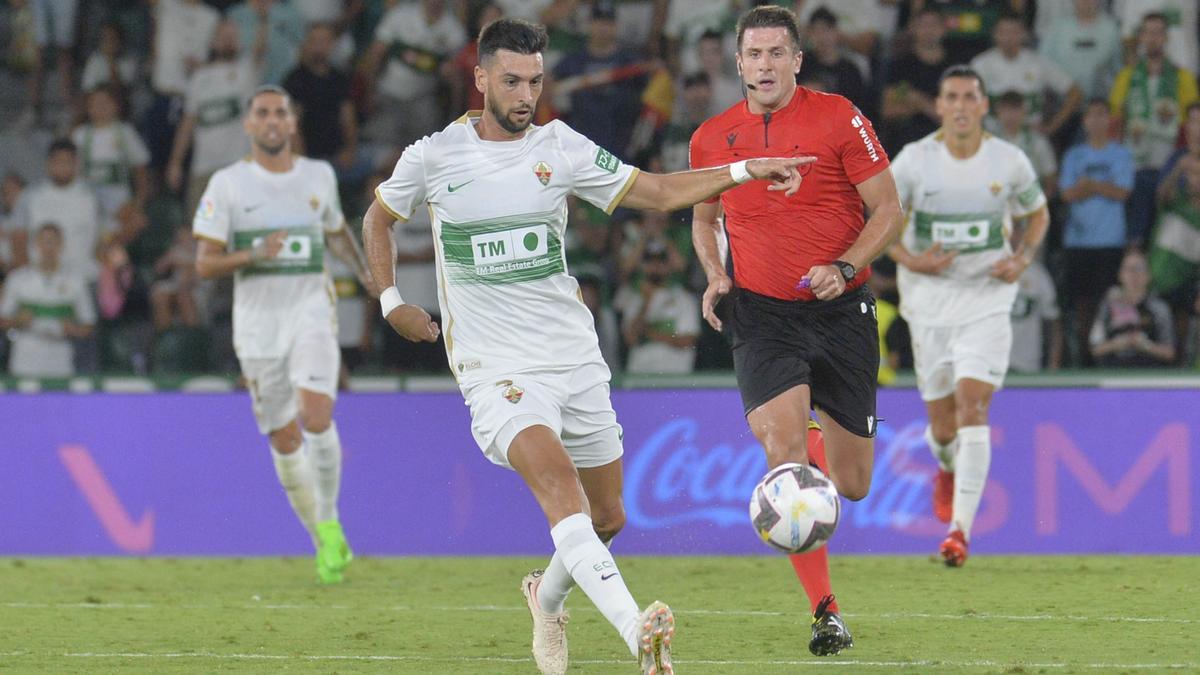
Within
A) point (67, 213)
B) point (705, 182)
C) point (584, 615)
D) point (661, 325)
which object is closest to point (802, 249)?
point (705, 182)

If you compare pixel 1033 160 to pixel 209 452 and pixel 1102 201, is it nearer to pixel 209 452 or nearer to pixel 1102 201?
pixel 1102 201

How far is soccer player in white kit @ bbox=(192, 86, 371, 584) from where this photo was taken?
10.6 metres

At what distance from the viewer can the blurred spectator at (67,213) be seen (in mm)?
14625

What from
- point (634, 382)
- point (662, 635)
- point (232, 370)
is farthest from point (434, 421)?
point (662, 635)

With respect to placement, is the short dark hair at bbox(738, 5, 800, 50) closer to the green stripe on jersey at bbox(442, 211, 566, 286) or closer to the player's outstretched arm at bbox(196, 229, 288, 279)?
the green stripe on jersey at bbox(442, 211, 566, 286)

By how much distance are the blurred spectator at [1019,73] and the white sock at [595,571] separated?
29.0 feet

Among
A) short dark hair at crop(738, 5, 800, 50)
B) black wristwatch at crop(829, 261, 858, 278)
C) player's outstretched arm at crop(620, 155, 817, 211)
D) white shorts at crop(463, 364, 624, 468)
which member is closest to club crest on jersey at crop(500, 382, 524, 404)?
white shorts at crop(463, 364, 624, 468)

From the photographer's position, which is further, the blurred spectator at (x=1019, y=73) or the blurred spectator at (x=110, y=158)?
the blurred spectator at (x=110, y=158)

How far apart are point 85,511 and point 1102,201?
7785 millimetres

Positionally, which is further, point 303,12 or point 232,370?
point 303,12

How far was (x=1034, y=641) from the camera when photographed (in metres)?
7.55

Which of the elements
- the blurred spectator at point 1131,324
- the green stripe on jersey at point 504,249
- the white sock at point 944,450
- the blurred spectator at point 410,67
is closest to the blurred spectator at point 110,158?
the blurred spectator at point 410,67

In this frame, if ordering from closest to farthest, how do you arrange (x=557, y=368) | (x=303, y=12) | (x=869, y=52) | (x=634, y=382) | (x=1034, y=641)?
1. (x=557, y=368)
2. (x=1034, y=641)
3. (x=634, y=382)
4. (x=869, y=52)
5. (x=303, y=12)

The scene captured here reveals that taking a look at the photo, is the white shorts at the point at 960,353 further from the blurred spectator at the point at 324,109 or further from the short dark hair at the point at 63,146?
the short dark hair at the point at 63,146
